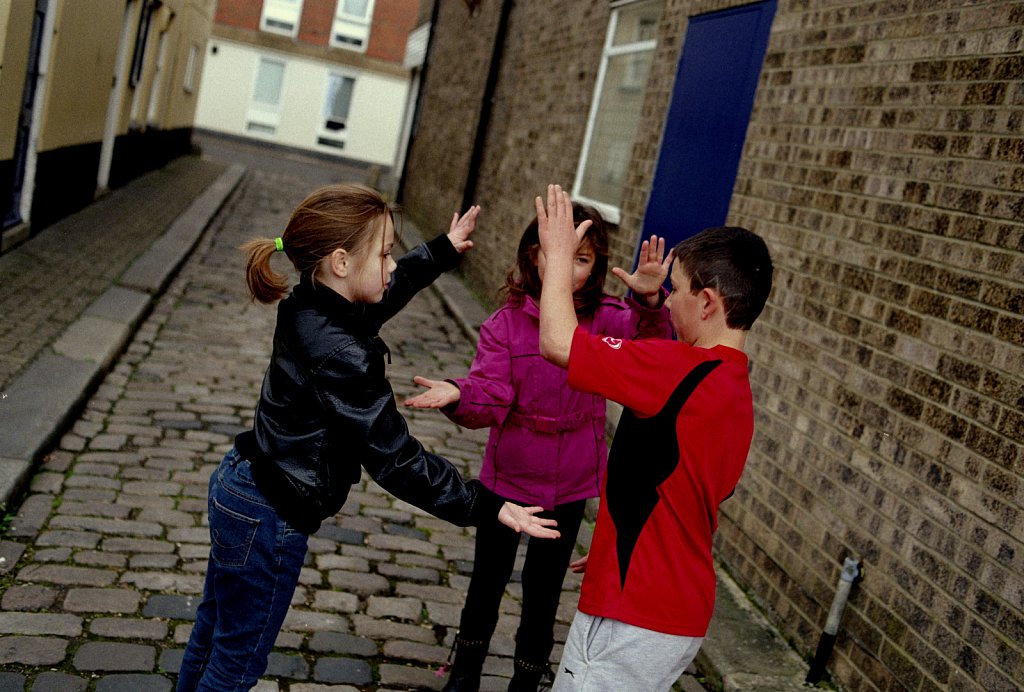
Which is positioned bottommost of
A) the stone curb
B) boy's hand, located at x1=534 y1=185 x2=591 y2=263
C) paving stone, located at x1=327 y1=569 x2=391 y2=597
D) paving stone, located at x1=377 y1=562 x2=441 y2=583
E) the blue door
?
paving stone, located at x1=327 y1=569 x2=391 y2=597

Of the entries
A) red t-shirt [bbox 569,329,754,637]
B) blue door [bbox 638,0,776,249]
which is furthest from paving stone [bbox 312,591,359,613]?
blue door [bbox 638,0,776,249]

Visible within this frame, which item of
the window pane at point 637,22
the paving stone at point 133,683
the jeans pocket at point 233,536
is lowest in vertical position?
the paving stone at point 133,683

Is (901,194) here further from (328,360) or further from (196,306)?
(196,306)

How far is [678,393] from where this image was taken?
Result: 7.64ft

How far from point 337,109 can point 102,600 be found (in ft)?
126

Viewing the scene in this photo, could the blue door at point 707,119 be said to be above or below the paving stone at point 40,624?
above

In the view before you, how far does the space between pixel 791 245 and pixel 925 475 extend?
166 centimetres

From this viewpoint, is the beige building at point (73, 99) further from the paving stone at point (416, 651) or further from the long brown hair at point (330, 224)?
the long brown hair at point (330, 224)

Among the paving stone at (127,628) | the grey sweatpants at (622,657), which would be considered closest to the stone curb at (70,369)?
the paving stone at (127,628)

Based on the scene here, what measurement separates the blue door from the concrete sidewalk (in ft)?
7.66

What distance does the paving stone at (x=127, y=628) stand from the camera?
11.9 ft

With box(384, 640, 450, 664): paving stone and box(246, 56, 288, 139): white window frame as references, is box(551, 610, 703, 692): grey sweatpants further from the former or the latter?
box(246, 56, 288, 139): white window frame

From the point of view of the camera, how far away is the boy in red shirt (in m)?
2.33

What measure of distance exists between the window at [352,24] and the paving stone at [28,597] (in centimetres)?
3877
